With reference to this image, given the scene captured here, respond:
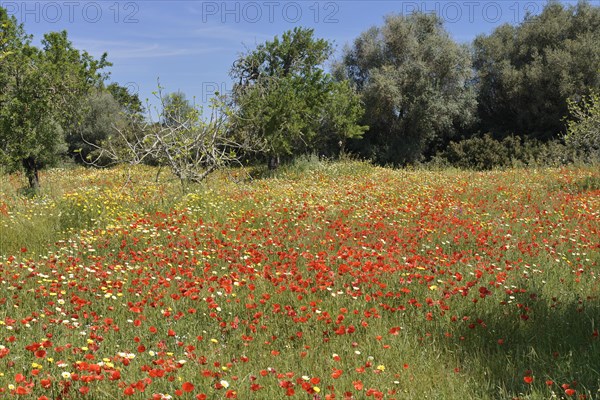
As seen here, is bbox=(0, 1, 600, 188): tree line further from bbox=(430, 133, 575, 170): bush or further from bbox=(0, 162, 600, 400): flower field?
bbox=(0, 162, 600, 400): flower field

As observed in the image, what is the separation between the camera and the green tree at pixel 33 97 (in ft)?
53.9

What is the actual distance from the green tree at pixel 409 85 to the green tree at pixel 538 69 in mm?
2280

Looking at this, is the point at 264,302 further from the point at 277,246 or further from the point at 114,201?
the point at 114,201

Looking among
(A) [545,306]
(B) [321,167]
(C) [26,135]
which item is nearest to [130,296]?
(A) [545,306]

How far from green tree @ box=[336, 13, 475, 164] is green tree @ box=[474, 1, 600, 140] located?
2.28 m

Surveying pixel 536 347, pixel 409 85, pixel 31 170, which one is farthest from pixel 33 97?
pixel 409 85

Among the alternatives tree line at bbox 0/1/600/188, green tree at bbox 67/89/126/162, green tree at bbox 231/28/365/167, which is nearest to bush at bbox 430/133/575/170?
tree line at bbox 0/1/600/188

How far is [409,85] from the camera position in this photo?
29766 millimetres

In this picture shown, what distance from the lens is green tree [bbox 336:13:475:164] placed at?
2944 centimetres

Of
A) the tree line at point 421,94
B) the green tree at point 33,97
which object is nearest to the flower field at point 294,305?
the green tree at point 33,97

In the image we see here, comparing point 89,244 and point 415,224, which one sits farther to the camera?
point 415,224

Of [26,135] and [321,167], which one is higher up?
[26,135]

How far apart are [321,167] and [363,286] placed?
17.7m

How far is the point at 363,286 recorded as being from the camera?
5.23 m
